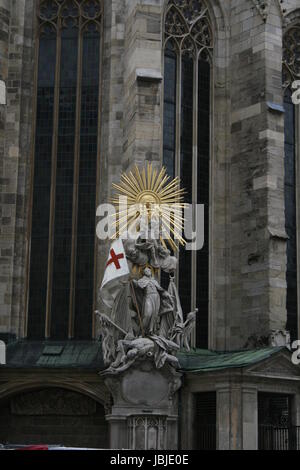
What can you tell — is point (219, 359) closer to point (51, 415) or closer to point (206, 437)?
point (206, 437)

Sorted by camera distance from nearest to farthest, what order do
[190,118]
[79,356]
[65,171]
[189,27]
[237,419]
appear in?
[237,419], [79,356], [65,171], [190,118], [189,27]

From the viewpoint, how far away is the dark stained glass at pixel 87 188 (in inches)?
1078

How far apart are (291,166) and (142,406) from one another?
11297mm

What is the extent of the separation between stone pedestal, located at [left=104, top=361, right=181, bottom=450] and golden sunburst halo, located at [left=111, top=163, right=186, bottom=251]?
11.7ft

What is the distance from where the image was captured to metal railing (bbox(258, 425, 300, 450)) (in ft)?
78.7

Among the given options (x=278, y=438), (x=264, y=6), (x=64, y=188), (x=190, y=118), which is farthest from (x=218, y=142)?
(x=278, y=438)

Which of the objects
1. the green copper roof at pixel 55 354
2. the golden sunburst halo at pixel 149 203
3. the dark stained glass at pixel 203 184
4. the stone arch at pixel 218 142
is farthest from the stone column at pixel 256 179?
the green copper roof at pixel 55 354

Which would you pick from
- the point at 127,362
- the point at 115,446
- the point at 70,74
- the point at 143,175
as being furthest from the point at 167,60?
the point at 115,446

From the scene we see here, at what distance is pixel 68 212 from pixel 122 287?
498 centimetres

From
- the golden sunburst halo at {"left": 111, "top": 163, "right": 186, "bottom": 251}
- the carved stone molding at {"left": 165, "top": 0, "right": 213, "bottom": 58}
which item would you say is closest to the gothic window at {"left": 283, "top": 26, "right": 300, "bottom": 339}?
the carved stone molding at {"left": 165, "top": 0, "right": 213, "bottom": 58}

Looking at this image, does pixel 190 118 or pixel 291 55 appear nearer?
pixel 190 118

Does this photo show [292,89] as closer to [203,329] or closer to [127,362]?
[203,329]

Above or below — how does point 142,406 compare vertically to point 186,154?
below

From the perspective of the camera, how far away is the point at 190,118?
29.0 metres
